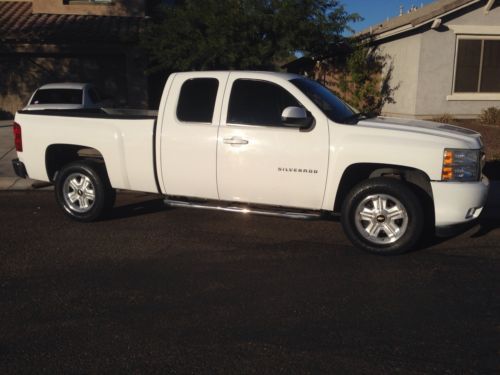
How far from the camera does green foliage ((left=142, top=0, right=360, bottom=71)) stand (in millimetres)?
14922

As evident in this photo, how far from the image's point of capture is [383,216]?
5.45m

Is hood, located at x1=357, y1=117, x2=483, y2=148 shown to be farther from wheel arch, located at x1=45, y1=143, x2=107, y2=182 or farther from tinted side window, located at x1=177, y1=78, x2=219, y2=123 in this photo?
wheel arch, located at x1=45, y1=143, x2=107, y2=182

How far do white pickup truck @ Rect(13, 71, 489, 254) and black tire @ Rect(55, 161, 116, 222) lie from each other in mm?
14

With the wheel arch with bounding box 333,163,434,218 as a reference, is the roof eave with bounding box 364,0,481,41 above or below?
above

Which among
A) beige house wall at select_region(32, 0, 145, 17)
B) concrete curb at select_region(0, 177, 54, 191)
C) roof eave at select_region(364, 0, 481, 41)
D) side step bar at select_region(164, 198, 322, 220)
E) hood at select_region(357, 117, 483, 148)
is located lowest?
concrete curb at select_region(0, 177, 54, 191)

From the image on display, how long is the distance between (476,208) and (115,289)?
385 cm

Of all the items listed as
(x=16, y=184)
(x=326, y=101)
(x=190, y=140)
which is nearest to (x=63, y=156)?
(x=190, y=140)

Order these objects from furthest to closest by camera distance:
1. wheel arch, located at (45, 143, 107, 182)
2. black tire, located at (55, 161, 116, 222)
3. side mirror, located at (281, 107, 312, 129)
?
→ 1. wheel arch, located at (45, 143, 107, 182)
2. black tire, located at (55, 161, 116, 222)
3. side mirror, located at (281, 107, 312, 129)

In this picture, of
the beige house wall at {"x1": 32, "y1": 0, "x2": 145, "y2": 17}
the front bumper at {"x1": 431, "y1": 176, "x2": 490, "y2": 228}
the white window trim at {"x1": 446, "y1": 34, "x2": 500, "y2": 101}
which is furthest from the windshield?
the beige house wall at {"x1": 32, "y1": 0, "x2": 145, "y2": 17}

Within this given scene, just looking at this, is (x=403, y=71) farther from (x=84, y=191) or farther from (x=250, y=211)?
(x=84, y=191)

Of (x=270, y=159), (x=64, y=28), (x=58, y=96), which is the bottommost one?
(x=270, y=159)

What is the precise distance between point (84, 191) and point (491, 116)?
12782mm

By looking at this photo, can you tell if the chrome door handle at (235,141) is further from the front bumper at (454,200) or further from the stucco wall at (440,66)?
the stucco wall at (440,66)

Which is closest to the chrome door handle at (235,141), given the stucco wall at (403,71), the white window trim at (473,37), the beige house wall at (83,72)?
the stucco wall at (403,71)
